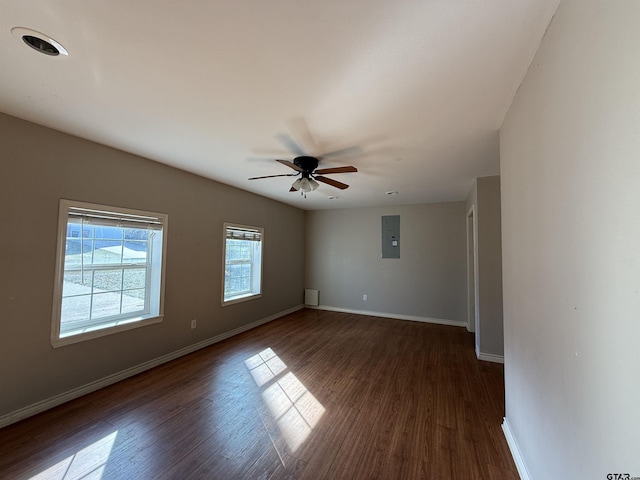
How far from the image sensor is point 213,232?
3.85m

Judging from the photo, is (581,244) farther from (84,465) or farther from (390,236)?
(390,236)

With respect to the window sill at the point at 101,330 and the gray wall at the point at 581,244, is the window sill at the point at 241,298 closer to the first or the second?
the window sill at the point at 101,330

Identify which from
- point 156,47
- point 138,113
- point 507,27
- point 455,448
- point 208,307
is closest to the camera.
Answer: point 507,27

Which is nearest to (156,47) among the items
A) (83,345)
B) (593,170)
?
(593,170)

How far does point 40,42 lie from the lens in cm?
131

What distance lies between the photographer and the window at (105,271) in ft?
7.74

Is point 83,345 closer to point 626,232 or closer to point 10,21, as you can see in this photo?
point 10,21

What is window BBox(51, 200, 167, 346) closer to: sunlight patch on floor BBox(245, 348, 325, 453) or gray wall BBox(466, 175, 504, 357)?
sunlight patch on floor BBox(245, 348, 325, 453)

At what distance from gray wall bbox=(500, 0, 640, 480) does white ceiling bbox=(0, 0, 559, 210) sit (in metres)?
0.36

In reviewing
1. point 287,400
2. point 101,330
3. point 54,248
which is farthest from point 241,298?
point 54,248

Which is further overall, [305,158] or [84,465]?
[305,158]

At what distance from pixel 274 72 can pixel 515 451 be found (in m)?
2.89

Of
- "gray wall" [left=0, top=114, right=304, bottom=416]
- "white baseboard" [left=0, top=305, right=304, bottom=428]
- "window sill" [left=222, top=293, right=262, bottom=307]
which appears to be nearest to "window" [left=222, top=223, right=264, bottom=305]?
"window sill" [left=222, top=293, right=262, bottom=307]

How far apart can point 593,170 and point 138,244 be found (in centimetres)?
376
